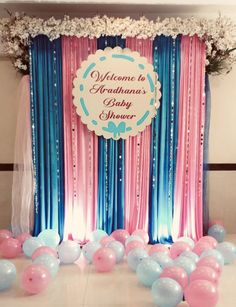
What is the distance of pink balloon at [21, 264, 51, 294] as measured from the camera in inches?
107

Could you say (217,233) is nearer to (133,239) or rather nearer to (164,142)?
(133,239)

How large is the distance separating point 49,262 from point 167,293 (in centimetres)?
88

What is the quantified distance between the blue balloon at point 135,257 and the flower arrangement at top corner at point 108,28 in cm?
176

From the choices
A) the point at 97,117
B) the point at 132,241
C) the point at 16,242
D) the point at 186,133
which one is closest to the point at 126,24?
the point at 97,117

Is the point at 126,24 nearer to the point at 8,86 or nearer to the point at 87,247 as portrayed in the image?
the point at 8,86

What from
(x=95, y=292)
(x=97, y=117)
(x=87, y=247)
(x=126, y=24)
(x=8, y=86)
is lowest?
(x=95, y=292)

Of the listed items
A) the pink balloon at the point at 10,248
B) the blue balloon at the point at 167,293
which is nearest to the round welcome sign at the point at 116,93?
the pink balloon at the point at 10,248

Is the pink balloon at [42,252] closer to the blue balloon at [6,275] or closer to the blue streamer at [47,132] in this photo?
the blue balloon at [6,275]

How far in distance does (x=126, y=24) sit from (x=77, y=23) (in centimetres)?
41

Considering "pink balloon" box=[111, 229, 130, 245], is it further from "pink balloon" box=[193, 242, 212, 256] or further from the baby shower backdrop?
"pink balloon" box=[193, 242, 212, 256]

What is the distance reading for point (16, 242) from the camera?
3.42 meters

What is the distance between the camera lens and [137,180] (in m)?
3.79

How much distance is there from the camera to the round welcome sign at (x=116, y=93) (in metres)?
3.62

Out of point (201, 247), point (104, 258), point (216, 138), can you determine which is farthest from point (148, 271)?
point (216, 138)
